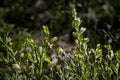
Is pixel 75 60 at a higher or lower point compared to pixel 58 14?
lower

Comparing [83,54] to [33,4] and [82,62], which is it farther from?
[33,4]

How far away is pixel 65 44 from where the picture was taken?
3.79 metres

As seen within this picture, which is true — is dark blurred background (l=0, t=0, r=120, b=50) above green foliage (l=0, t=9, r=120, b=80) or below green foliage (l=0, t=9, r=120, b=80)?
above

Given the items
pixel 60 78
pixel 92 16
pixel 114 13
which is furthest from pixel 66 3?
pixel 60 78

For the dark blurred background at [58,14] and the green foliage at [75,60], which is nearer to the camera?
the green foliage at [75,60]

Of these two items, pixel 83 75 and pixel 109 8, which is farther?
pixel 109 8

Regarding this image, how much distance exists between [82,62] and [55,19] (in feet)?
7.10

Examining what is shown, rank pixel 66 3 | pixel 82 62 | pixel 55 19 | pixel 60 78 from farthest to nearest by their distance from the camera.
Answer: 1. pixel 66 3
2. pixel 55 19
3. pixel 60 78
4. pixel 82 62

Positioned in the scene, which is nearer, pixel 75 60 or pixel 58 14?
pixel 75 60

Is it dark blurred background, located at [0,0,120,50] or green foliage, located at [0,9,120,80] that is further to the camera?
dark blurred background, located at [0,0,120,50]

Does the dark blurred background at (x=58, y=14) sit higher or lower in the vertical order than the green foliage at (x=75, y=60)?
higher

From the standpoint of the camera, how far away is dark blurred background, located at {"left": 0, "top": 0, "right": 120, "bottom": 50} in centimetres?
387

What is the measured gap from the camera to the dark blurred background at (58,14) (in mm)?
3873

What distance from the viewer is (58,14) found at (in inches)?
153
